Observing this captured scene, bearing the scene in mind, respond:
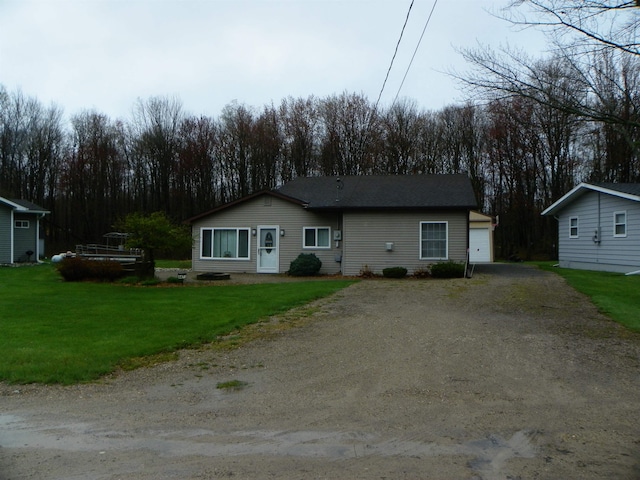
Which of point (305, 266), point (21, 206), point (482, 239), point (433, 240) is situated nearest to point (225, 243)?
point (305, 266)

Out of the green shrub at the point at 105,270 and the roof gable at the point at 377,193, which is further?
the roof gable at the point at 377,193

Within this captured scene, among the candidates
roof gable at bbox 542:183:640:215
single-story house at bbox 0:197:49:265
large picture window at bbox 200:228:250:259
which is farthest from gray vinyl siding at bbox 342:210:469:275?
single-story house at bbox 0:197:49:265

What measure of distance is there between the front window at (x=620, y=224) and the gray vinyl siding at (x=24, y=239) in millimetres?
28657

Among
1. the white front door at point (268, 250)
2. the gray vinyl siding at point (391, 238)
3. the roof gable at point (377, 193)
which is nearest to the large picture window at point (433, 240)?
the gray vinyl siding at point (391, 238)

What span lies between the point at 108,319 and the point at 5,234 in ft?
69.5

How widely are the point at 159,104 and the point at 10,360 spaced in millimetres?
42184

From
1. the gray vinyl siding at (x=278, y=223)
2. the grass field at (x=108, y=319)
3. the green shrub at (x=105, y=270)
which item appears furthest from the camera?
the gray vinyl siding at (x=278, y=223)

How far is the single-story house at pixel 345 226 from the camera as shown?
21.2 meters

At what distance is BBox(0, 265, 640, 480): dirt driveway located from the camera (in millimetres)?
4152

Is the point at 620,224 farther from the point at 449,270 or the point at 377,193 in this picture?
the point at 377,193

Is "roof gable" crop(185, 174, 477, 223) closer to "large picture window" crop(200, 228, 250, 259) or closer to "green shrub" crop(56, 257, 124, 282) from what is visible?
"large picture window" crop(200, 228, 250, 259)

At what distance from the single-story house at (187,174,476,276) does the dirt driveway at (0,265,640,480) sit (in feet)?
38.7

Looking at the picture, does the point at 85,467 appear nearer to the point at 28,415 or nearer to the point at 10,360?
the point at 28,415

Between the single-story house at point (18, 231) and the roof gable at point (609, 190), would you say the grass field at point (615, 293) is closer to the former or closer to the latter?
the roof gable at point (609, 190)
